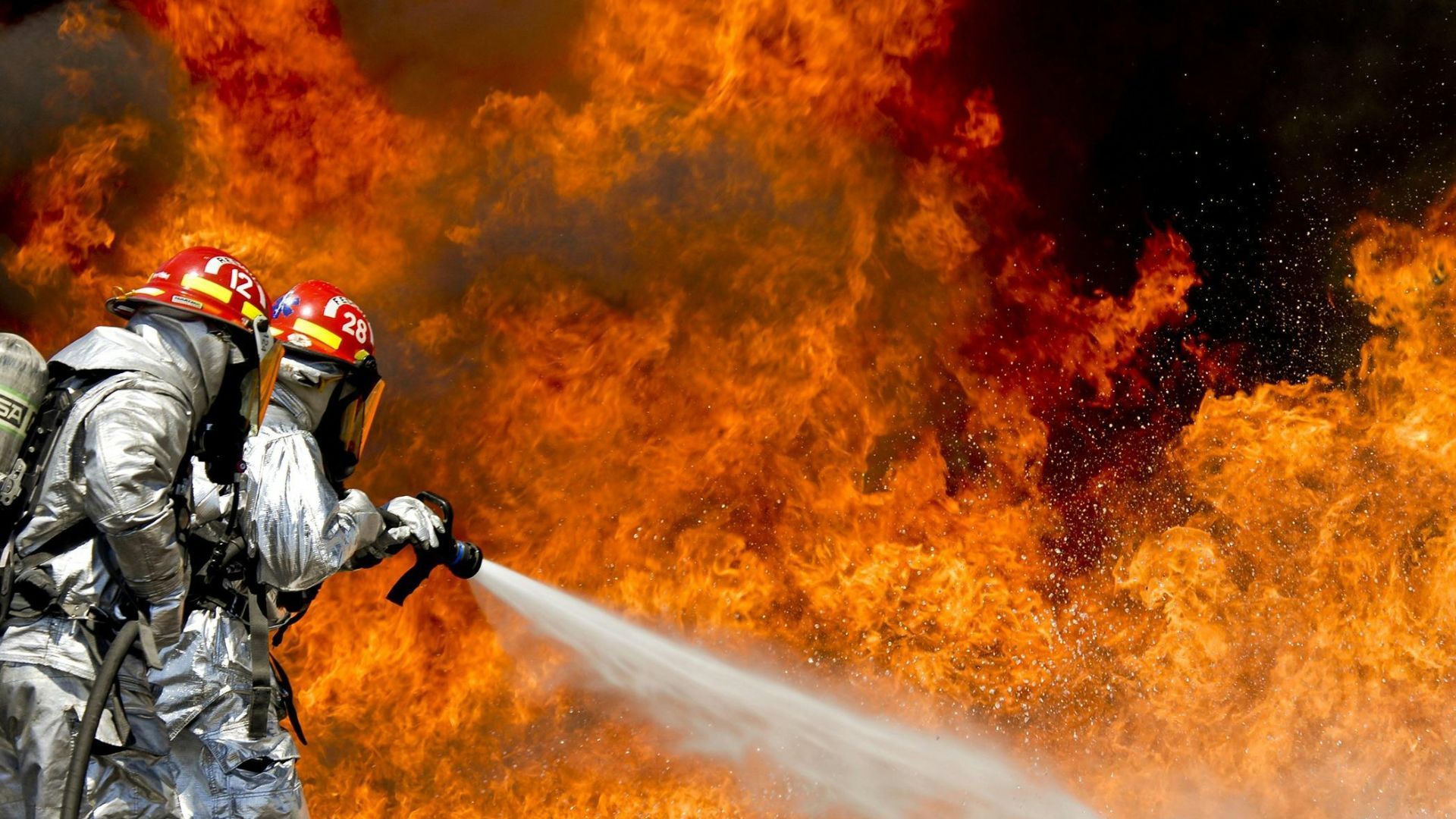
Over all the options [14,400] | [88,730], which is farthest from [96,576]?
[14,400]

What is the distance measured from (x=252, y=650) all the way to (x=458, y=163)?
5306mm

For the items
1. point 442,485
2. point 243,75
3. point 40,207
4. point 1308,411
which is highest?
point 1308,411

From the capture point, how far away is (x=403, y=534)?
471 centimetres

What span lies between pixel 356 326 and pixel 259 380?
80cm

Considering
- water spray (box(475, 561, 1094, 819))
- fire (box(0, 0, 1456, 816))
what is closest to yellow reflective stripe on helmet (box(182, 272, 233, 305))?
fire (box(0, 0, 1456, 816))

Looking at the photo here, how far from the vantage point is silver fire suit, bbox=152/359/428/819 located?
4.30 m

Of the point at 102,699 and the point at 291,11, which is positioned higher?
the point at 291,11

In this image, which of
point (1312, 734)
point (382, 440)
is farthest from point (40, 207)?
point (1312, 734)

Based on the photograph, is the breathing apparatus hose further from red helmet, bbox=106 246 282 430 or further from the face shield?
the face shield

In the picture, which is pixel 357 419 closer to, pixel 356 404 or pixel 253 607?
pixel 356 404

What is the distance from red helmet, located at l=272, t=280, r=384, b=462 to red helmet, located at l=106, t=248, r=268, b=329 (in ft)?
1.36

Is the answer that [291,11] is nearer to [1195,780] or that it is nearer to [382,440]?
[382,440]

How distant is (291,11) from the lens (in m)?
9.02

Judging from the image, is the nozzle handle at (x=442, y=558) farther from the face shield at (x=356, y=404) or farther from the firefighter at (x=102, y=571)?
the firefighter at (x=102, y=571)
